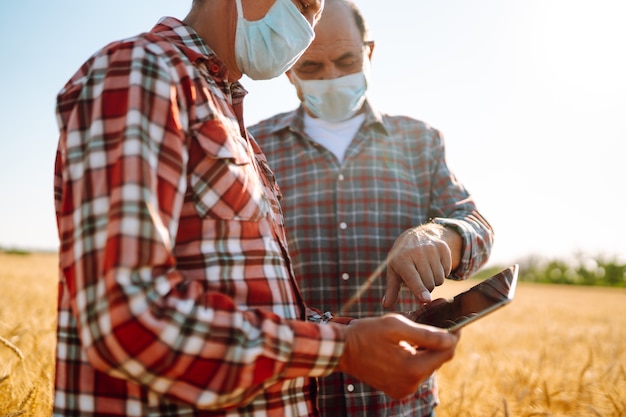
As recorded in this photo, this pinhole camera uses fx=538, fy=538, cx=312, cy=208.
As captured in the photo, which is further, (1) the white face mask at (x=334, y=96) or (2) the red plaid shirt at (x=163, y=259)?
(1) the white face mask at (x=334, y=96)

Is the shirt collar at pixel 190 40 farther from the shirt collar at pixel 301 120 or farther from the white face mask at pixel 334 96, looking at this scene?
the white face mask at pixel 334 96

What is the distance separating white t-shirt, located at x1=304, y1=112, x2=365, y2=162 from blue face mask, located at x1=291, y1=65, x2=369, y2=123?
0.03 metres

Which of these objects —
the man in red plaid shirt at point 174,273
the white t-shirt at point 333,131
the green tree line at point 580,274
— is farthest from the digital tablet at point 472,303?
the green tree line at point 580,274

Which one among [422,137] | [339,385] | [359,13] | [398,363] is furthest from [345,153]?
[398,363]

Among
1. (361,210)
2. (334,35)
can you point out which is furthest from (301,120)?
(361,210)

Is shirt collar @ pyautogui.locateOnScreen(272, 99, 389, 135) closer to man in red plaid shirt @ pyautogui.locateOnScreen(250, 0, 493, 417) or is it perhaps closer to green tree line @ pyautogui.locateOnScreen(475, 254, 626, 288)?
man in red plaid shirt @ pyautogui.locateOnScreen(250, 0, 493, 417)

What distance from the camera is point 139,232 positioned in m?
1.00

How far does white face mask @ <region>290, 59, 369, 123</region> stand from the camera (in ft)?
9.28

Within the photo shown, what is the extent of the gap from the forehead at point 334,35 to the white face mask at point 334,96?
5.3 inches

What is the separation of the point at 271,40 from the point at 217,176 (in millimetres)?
608

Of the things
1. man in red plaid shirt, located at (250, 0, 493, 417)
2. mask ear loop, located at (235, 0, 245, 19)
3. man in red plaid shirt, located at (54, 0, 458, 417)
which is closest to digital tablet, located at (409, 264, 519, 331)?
man in red plaid shirt, located at (54, 0, 458, 417)

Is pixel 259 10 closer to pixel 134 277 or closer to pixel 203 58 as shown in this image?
pixel 203 58

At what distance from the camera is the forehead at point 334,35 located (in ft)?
9.01

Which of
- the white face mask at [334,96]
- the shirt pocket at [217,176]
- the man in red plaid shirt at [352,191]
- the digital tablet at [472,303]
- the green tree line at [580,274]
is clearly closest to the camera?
the shirt pocket at [217,176]
